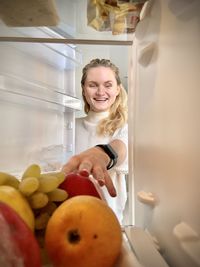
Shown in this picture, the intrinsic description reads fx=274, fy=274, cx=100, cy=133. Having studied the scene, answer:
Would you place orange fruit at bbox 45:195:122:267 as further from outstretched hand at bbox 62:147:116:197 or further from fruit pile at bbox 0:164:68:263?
outstretched hand at bbox 62:147:116:197

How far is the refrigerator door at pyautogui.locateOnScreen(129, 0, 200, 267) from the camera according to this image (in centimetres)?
42

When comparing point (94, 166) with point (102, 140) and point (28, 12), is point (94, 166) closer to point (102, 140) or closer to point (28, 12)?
point (28, 12)

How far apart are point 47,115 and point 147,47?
0.74 metres

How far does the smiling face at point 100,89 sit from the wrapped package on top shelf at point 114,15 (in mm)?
895

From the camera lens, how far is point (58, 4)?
2.86 ft

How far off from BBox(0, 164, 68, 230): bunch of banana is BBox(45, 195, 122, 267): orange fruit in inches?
2.5

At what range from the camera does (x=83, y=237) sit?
14.4 inches

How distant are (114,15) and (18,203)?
0.57 metres

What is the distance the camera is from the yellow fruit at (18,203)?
40 cm

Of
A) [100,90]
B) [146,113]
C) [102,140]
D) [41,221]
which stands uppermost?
[100,90]

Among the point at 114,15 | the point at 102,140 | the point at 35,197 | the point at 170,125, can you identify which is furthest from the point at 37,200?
the point at 102,140

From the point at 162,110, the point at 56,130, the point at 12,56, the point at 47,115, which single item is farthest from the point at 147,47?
the point at 56,130

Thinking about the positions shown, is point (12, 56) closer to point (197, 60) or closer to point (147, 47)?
point (147, 47)

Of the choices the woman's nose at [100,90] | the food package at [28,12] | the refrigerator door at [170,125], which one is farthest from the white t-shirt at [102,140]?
the food package at [28,12]
